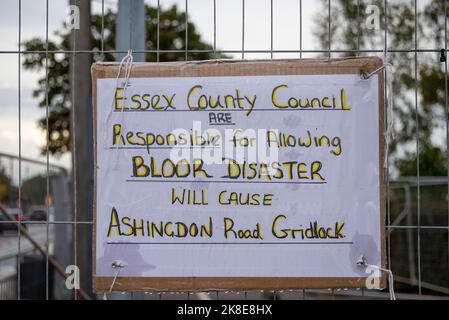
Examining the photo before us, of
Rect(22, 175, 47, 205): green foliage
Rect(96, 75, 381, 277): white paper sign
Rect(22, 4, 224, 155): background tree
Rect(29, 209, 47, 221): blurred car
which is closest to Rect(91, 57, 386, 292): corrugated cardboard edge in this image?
Rect(96, 75, 381, 277): white paper sign

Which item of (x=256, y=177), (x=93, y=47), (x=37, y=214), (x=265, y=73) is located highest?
(x=93, y=47)

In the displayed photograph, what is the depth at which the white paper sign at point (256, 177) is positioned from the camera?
3.22m

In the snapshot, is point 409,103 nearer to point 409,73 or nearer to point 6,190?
point 409,73

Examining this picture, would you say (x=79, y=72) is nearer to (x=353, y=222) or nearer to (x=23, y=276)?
(x=23, y=276)

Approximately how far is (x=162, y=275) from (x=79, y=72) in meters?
5.09

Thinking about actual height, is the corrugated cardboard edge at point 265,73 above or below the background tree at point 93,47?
below

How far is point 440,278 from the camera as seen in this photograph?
952 centimetres

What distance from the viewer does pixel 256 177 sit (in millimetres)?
3217

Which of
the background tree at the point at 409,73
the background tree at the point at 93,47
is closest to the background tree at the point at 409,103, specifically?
the background tree at the point at 409,73

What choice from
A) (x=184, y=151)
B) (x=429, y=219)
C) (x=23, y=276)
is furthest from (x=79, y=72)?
(x=429, y=219)

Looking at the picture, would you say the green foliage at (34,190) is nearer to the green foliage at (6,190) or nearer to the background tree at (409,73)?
the green foliage at (6,190)

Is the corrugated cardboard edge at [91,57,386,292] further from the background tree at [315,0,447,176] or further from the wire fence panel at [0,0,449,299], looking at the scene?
the background tree at [315,0,447,176]

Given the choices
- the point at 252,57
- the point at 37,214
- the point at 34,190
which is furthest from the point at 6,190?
the point at 252,57

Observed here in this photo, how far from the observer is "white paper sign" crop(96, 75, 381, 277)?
322 cm
